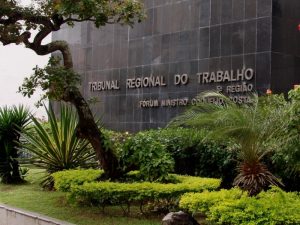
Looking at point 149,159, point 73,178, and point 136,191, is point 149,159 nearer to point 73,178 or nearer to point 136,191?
point 136,191

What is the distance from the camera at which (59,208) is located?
9828mm

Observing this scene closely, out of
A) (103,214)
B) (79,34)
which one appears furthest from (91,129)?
(79,34)

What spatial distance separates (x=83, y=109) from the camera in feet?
33.7

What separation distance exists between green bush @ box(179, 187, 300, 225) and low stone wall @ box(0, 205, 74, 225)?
2.22m

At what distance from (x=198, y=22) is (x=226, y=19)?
1.09 m

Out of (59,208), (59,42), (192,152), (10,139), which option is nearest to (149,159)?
(59,208)

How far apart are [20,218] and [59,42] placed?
3.35 meters

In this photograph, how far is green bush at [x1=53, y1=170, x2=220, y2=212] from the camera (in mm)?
8500

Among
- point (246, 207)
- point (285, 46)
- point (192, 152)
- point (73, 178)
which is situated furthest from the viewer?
point (285, 46)

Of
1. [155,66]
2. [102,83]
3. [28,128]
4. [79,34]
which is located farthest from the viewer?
[79,34]

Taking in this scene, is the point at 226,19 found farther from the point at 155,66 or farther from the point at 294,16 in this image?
the point at 155,66

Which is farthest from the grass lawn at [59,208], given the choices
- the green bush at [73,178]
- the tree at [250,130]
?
the tree at [250,130]

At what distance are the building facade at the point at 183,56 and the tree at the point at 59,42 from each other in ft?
13.3

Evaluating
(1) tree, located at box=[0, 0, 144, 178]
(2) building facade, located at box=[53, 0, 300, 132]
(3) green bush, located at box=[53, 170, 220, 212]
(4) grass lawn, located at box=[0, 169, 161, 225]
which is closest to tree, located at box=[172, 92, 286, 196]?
(3) green bush, located at box=[53, 170, 220, 212]
